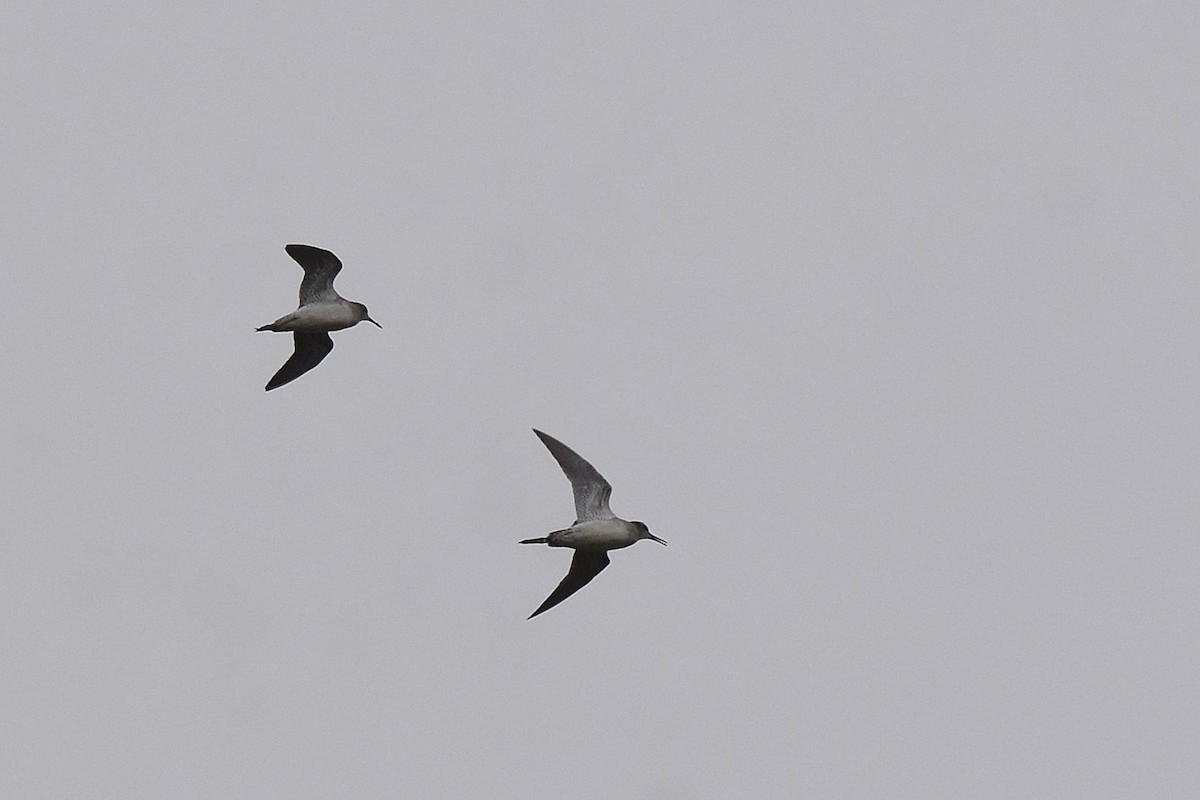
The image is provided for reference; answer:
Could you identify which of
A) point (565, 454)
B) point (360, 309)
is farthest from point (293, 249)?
point (565, 454)

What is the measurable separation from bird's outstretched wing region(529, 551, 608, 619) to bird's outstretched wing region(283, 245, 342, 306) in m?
7.21

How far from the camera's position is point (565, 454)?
3931 cm

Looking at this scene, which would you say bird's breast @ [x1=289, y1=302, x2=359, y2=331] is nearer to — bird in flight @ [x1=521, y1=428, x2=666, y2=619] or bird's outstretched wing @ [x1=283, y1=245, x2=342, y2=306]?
bird's outstretched wing @ [x1=283, y1=245, x2=342, y2=306]

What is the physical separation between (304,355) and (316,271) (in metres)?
2.83

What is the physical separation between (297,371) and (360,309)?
250cm

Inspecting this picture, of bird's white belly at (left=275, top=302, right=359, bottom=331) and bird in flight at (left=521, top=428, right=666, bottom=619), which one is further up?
bird's white belly at (left=275, top=302, right=359, bottom=331)

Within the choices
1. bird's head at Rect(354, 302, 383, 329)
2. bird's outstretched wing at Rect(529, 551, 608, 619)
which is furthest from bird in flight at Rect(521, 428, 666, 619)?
bird's head at Rect(354, 302, 383, 329)

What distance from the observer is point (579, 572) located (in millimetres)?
40906

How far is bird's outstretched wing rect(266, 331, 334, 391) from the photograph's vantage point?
146 ft

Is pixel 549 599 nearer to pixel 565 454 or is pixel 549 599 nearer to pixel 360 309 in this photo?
pixel 565 454

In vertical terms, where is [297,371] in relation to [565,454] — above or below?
above

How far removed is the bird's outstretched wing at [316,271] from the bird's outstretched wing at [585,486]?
6.10 meters

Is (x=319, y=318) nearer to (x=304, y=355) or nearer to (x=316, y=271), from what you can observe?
(x=316, y=271)

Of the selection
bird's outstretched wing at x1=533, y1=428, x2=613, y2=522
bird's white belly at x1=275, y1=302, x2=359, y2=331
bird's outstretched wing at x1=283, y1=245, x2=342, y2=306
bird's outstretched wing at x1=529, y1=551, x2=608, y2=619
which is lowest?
bird's outstretched wing at x1=529, y1=551, x2=608, y2=619
